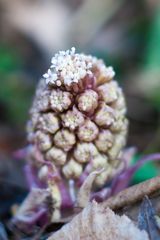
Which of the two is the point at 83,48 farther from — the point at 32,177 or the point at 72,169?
the point at 72,169

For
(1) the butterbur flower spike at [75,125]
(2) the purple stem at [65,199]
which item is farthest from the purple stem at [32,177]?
(2) the purple stem at [65,199]

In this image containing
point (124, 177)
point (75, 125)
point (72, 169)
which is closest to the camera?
point (75, 125)

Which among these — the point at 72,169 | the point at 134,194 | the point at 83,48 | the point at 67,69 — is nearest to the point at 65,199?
the point at 72,169

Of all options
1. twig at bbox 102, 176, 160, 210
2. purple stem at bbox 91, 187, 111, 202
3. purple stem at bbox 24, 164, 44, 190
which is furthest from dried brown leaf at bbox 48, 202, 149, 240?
purple stem at bbox 24, 164, 44, 190

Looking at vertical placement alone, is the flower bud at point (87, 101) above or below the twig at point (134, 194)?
above

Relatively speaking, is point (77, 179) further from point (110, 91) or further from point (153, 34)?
point (153, 34)

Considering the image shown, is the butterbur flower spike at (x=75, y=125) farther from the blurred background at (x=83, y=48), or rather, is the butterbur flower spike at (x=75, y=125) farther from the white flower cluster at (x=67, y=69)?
the blurred background at (x=83, y=48)

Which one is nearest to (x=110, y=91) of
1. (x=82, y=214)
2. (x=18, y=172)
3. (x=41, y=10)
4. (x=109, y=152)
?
(x=109, y=152)
